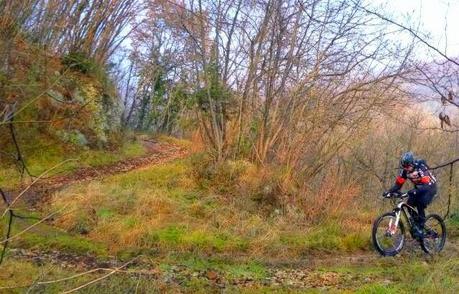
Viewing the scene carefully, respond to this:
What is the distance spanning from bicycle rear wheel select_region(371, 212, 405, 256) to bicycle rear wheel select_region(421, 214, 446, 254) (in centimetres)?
52

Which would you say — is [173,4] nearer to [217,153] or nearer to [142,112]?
[217,153]

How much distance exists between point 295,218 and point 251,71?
15.2ft

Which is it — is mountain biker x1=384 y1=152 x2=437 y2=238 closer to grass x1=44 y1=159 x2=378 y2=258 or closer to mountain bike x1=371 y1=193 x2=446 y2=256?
mountain bike x1=371 y1=193 x2=446 y2=256

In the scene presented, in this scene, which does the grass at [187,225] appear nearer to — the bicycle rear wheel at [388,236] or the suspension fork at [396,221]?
the bicycle rear wheel at [388,236]

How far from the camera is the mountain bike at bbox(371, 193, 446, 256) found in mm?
9273

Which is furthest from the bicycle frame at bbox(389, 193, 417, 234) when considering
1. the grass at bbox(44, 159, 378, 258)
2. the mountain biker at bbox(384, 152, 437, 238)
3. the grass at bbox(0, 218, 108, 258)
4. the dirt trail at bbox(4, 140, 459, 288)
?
the grass at bbox(0, 218, 108, 258)

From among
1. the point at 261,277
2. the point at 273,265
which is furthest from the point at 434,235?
the point at 261,277

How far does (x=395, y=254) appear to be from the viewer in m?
9.34

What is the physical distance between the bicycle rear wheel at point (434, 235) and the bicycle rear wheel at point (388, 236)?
1.72ft

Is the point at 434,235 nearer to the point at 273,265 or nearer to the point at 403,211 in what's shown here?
the point at 403,211

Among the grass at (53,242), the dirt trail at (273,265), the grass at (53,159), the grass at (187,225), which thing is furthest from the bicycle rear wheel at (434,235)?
the grass at (53,159)

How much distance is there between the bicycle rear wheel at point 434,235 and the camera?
31.6ft

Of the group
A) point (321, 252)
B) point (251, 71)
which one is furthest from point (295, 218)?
point (251, 71)

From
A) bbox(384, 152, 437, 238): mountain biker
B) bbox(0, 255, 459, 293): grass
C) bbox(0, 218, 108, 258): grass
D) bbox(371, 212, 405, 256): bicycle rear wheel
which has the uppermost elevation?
bbox(384, 152, 437, 238): mountain biker
